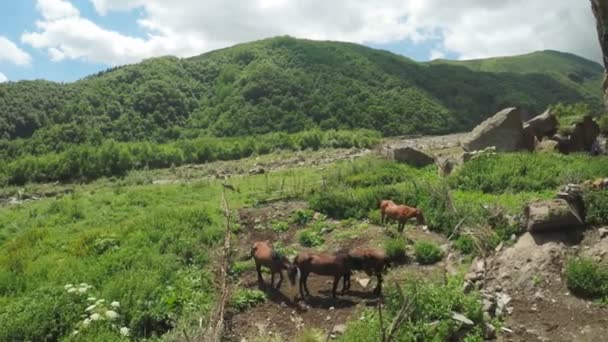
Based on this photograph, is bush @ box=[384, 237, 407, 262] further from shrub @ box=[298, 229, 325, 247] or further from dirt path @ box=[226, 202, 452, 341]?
shrub @ box=[298, 229, 325, 247]

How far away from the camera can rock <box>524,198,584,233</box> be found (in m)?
11.3

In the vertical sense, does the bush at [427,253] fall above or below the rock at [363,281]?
above

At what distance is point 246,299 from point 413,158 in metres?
15.2

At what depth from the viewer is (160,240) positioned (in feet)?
48.4

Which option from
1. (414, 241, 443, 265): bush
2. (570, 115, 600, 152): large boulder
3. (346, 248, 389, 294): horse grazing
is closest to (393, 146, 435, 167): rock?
(570, 115, 600, 152): large boulder

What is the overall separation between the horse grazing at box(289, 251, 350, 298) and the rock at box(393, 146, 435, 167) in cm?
1396

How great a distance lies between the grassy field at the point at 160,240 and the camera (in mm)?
10367

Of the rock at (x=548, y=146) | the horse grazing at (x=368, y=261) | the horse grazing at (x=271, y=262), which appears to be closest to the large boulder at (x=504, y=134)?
the rock at (x=548, y=146)

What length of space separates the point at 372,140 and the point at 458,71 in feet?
213

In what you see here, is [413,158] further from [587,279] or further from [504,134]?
[587,279]

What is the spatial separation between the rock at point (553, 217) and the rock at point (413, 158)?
12.7 meters

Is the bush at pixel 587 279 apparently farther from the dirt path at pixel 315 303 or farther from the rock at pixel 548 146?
the rock at pixel 548 146

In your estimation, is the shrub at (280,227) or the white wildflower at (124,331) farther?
the shrub at (280,227)

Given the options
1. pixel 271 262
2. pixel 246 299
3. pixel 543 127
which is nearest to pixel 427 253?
pixel 271 262
